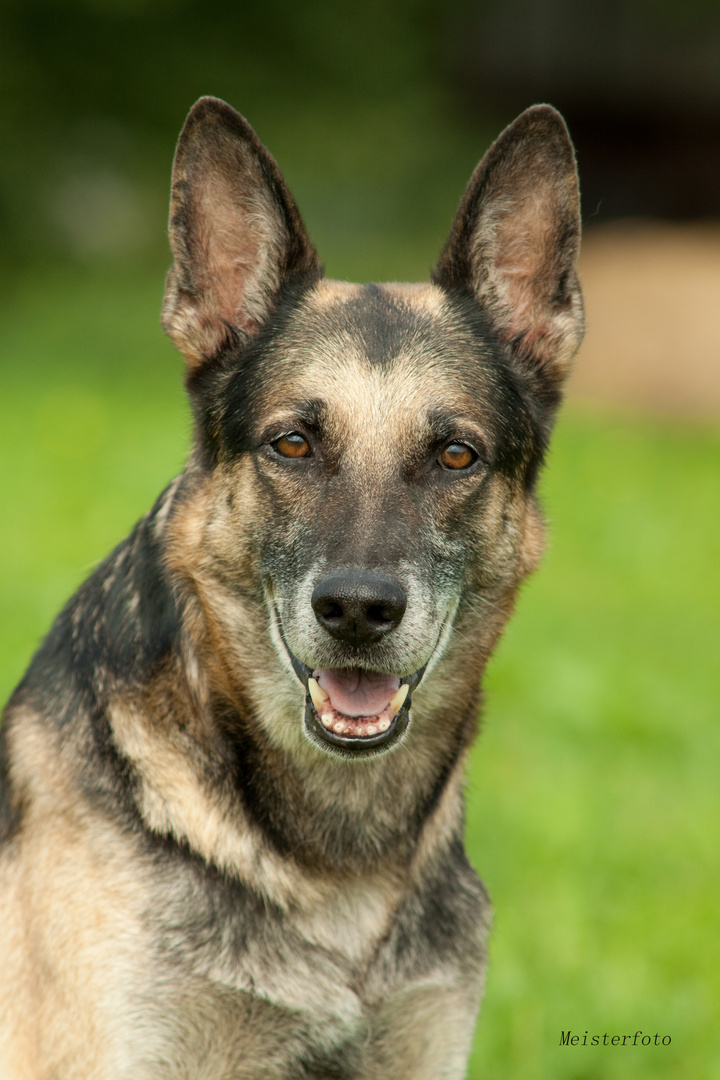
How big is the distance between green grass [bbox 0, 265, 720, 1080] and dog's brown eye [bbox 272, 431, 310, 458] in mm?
955

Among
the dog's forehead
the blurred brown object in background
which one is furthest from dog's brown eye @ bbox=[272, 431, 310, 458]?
the blurred brown object in background

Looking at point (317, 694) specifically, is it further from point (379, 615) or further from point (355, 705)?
point (379, 615)

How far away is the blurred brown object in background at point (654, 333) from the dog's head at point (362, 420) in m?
11.7

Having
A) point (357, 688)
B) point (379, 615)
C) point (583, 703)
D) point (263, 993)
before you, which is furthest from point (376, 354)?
point (583, 703)

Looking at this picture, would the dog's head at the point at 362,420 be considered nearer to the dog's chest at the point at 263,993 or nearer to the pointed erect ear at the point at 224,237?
the pointed erect ear at the point at 224,237

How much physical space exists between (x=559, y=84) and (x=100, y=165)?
10.1m

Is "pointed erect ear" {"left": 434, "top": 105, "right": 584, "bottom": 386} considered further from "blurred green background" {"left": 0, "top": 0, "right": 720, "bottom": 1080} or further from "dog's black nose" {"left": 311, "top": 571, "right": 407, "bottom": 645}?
"dog's black nose" {"left": 311, "top": 571, "right": 407, "bottom": 645}

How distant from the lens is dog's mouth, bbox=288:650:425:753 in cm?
333

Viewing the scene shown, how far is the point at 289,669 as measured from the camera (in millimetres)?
3525

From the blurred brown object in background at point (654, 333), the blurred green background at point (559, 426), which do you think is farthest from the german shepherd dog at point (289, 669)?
the blurred brown object in background at point (654, 333)

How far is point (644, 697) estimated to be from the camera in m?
7.39

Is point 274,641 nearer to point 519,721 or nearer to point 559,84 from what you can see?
point 519,721

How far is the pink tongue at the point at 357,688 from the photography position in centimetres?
340

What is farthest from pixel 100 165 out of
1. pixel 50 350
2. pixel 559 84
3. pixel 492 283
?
pixel 492 283
